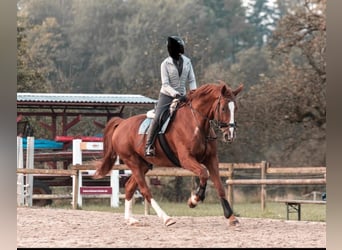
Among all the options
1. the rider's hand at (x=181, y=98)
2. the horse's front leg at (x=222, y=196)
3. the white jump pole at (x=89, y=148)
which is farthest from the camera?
the white jump pole at (x=89, y=148)

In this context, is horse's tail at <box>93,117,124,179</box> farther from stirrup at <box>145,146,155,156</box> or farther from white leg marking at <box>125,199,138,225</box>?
stirrup at <box>145,146,155,156</box>

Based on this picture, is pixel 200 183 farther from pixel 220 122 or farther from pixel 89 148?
pixel 89 148

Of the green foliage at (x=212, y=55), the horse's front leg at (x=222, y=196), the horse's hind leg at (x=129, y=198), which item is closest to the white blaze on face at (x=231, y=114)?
Answer: the horse's front leg at (x=222, y=196)

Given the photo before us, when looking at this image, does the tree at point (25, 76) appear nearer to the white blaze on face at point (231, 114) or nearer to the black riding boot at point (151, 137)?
the black riding boot at point (151, 137)

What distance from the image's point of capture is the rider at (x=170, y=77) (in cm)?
748

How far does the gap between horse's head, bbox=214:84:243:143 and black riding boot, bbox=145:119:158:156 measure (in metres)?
0.76

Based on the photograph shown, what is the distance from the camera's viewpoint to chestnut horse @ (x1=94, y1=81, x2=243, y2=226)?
698cm

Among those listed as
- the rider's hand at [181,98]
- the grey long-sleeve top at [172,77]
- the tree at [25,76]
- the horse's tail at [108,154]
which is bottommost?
the horse's tail at [108,154]

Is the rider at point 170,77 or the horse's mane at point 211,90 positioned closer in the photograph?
the horse's mane at point 211,90

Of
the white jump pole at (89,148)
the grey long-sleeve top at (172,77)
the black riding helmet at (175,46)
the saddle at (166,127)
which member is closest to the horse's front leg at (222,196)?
the saddle at (166,127)

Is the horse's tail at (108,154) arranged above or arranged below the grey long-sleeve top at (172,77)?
below

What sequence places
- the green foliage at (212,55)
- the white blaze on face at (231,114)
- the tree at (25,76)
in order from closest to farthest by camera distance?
1. the white blaze on face at (231,114)
2. the tree at (25,76)
3. the green foliage at (212,55)

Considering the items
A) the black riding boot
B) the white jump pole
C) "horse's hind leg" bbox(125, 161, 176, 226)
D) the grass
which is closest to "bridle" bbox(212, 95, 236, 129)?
the black riding boot
